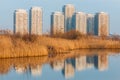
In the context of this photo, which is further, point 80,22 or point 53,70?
point 80,22

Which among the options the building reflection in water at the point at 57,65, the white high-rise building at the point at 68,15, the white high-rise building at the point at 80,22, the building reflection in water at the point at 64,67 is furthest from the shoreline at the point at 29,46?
the white high-rise building at the point at 68,15

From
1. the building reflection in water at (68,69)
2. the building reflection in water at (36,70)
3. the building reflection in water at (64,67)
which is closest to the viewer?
the building reflection in water at (68,69)

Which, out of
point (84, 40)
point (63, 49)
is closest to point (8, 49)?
point (63, 49)

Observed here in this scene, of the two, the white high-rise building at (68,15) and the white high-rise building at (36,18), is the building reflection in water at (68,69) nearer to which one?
the white high-rise building at (36,18)

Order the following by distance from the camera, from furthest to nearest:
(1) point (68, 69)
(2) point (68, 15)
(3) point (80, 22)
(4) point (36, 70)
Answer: (2) point (68, 15), (3) point (80, 22), (1) point (68, 69), (4) point (36, 70)

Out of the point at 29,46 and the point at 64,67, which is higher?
the point at 29,46

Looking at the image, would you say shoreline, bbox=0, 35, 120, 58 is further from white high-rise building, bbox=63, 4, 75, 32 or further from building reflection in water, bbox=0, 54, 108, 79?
white high-rise building, bbox=63, 4, 75, 32

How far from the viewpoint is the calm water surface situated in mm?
14133

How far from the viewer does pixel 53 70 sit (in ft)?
53.9

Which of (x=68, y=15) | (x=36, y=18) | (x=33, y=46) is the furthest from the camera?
(x=68, y=15)

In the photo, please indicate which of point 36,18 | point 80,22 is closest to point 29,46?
point 36,18

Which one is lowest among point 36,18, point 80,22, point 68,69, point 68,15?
point 68,69

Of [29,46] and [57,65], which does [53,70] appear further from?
[29,46]

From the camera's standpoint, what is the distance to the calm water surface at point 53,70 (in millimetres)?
14133
